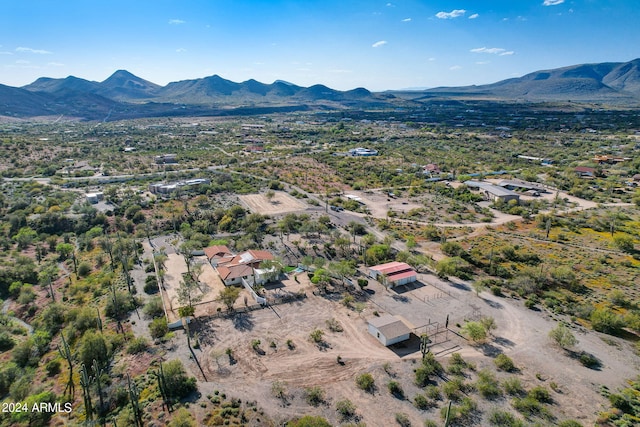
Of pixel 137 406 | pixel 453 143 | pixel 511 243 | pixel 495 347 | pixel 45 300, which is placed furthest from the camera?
pixel 453 143

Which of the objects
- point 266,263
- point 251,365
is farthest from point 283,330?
point 266,263

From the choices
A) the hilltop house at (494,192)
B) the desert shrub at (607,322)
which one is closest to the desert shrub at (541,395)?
the desert shrub at (607,322)

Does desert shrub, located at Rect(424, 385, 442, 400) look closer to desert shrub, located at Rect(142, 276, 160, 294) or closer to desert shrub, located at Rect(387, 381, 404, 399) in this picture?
desert shrub, located at Rect(387, 381, 404, 399)

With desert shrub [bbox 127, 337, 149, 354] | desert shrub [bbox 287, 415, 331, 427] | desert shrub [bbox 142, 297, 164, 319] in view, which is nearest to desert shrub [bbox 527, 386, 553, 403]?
desert shrub [bbox 287, 415, 331, 427]

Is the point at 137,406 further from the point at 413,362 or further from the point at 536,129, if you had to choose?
Answer: the point at 536,129

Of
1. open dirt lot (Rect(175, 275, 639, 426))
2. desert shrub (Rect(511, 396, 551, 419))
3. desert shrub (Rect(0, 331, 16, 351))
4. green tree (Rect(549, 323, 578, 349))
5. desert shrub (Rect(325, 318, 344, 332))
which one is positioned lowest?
desert shrub (Rect(0, 331, 16, 351))

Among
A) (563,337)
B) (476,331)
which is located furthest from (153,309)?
(563,337)
